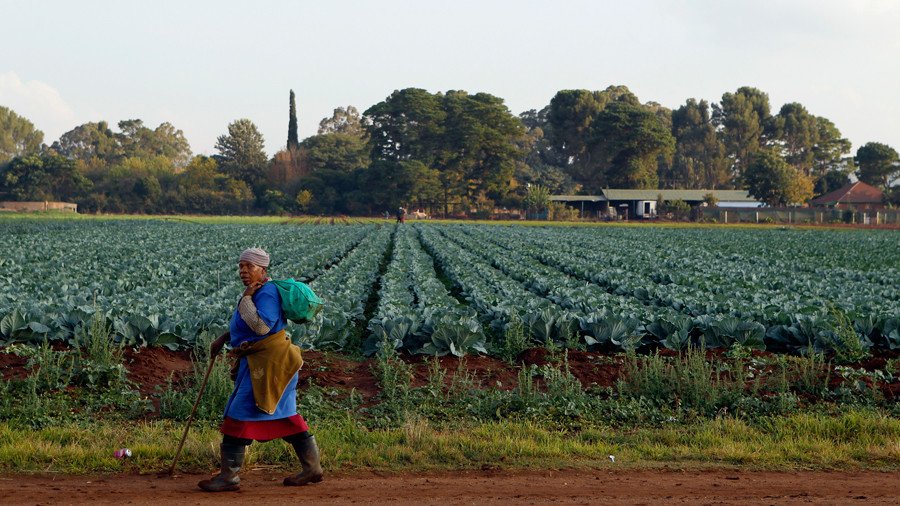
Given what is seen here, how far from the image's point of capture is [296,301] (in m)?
5.67

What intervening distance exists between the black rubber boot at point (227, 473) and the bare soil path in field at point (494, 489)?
0.21ft

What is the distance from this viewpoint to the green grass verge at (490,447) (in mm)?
6309

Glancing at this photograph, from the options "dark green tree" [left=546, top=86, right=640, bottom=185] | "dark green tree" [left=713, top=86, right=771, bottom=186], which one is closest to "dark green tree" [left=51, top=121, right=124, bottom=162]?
"dark green tree" [left=546, top=86, right=640, bottom=185]

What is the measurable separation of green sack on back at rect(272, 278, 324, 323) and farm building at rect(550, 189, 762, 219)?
8338 cm

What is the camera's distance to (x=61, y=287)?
49.2ft

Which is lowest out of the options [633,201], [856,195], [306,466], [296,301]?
[306,466]

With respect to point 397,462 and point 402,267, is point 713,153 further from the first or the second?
point 397,462

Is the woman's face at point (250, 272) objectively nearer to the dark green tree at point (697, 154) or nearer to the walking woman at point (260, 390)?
the walking woman at point (260, 390)

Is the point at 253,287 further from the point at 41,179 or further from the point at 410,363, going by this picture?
the point at 41,179

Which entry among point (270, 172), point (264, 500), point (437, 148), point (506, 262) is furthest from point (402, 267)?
point (270, 172)

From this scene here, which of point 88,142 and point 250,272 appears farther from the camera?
point 88,142

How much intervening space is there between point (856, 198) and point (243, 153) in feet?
223

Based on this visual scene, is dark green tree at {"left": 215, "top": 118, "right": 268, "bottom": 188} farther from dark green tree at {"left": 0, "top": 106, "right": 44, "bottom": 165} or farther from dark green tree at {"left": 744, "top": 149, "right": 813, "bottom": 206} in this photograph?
dark green tree at {"left": 744, "top": 149, "right": 813, "bottom": 206}

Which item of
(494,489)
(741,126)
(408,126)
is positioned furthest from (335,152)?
(494,489)
